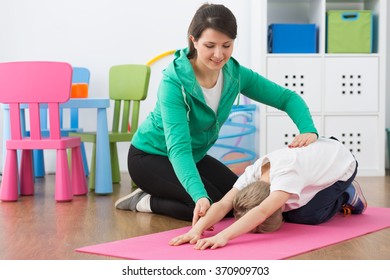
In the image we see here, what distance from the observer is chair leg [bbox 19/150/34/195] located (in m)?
3.53

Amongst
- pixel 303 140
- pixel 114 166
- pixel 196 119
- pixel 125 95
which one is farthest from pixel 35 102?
pixel 303 140

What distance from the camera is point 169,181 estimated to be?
107 inches

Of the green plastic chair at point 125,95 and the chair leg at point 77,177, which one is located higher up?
the green plastic chair at point 125,95

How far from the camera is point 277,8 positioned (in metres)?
4.69

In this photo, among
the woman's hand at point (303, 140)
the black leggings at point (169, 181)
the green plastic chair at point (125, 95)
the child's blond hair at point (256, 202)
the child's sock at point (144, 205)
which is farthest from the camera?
the green plastic chair at point (125, 95)

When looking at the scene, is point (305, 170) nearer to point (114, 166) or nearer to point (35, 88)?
point (35, 88)

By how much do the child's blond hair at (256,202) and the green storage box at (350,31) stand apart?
230cm

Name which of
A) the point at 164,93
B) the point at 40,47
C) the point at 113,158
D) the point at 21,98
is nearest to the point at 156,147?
the point at 164,93

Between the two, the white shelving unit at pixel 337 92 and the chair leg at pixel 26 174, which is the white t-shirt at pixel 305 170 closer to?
the chair leg at pixel 26 174

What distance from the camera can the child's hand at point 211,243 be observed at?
206 cm

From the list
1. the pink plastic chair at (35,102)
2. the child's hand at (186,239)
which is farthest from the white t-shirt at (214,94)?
the pink plastic chair at (35,102)

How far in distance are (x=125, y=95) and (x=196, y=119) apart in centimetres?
176
